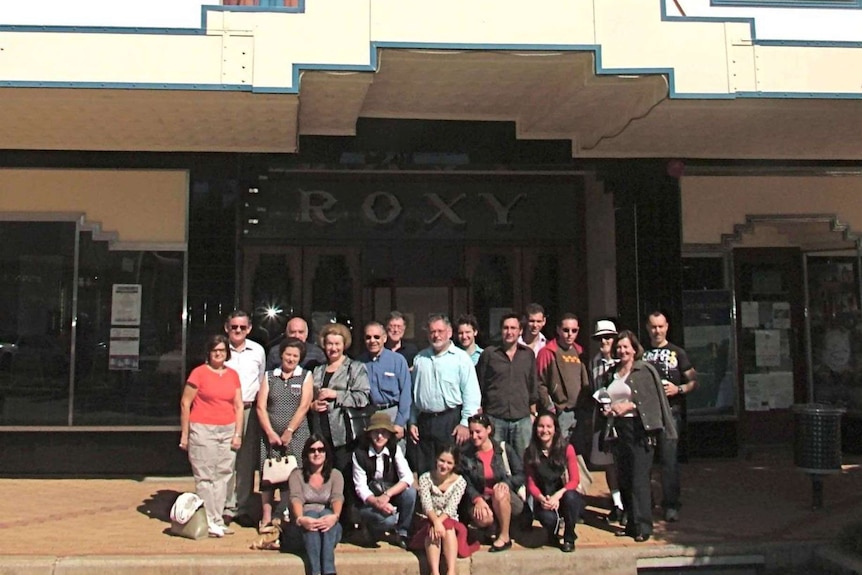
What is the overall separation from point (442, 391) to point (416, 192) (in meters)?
4.16

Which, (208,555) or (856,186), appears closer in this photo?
(208,555)

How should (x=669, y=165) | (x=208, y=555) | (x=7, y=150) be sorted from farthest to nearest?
(x=669, y=165) → (x=7, y=150) → (x=208, y=555)

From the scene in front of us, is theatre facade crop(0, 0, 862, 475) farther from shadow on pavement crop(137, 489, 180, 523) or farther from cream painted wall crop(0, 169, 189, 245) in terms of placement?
shadow on pavement crop(137, 489, 180, 523)

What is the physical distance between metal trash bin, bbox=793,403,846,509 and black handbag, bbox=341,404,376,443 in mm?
3921

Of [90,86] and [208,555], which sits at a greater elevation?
[90,86]

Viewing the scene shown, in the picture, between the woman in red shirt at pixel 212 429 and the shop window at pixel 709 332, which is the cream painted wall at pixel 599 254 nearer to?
the shop window at pixel 709 332

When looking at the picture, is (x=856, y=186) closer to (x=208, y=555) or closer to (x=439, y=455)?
(x=439, y=455)

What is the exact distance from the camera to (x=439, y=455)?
18.0 feet

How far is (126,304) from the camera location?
852 cm

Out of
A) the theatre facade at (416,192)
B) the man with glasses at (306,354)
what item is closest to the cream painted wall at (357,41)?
the theatre facade at (416,192)

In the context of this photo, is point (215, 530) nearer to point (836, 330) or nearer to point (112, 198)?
point (112, 198)

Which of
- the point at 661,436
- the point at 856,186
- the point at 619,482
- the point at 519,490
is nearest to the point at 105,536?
the point at 519,490

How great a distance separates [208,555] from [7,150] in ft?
18.6

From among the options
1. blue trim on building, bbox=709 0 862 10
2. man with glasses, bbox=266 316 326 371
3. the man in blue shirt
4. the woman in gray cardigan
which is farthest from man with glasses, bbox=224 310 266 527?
blue trim on building, bbox=709 0 862 10
